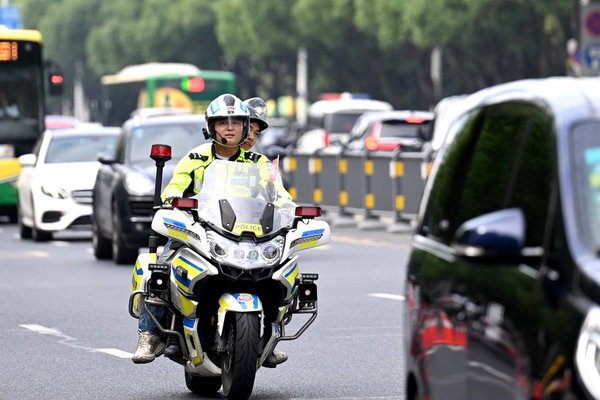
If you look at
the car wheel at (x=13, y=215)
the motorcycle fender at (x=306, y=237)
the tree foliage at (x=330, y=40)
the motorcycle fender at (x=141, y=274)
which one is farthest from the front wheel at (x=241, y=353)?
the tree foliage at (x=330, y=40)

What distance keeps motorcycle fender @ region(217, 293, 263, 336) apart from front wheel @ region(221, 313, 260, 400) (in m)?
0.03

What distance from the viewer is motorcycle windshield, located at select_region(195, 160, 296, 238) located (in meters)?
9.32

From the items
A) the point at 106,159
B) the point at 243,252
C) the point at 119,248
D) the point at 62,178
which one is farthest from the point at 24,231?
the point at 243,252

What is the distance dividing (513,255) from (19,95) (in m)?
27.9

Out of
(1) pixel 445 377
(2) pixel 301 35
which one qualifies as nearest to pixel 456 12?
(2) pixel 301 35

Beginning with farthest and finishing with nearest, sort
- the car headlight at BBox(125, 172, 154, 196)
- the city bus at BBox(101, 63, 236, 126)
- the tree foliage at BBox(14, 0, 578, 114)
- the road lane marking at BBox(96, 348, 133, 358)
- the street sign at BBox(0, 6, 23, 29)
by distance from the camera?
the street sign at BBox(0, 6, 23, 29) → the tree foliage at BBox(14, 0, 578, 114) → the city bus at BBox(101, 63, 236, 126) → the car headlight at BBox(125, 172, 154, 196) → the road lane marking at BBox(96, 348, 133, 358)

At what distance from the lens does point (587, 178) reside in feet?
16.4

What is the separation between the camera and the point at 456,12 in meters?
65.3

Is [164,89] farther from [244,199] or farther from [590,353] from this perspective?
[590,353]

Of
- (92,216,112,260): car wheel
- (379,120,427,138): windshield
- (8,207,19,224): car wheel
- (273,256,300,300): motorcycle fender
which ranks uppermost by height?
(273,256,300,300): motorcycle fender

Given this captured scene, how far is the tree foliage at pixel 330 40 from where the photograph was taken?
65.8 metres

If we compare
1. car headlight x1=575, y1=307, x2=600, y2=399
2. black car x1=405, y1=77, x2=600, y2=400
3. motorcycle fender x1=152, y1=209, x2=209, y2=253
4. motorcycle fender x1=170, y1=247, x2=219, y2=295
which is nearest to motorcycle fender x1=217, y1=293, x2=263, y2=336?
motorcycle fender x1=170, y1=247, x2=219, y2=295

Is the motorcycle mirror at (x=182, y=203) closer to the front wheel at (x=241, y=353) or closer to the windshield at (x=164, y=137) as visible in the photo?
the front wheel at (x=241, y=353)

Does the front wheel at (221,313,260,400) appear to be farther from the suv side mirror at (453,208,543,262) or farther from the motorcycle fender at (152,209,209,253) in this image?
the suv side mirror at (453,208,543,262)
